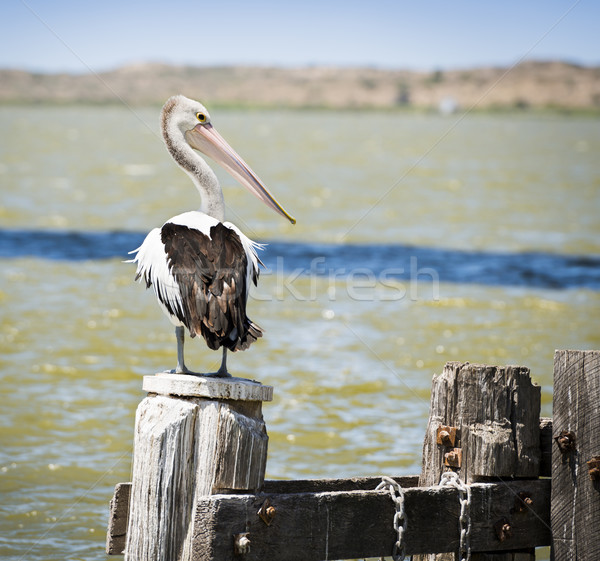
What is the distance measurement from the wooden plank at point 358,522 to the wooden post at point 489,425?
A: 44mm

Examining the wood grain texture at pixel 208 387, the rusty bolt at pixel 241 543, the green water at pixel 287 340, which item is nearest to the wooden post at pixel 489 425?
the wood grain texture at pixel 208 387

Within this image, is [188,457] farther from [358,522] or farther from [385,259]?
[385,259]

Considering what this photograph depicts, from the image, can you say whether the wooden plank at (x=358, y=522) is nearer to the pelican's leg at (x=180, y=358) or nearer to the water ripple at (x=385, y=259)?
the pelican's leg at (x=180, y=358)

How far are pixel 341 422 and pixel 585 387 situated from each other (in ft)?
13.0

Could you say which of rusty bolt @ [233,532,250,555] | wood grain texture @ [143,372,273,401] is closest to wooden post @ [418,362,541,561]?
wood grain texture @ [143,372,273,401]

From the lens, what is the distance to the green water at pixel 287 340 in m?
6.46

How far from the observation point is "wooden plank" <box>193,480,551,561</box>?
3.21m

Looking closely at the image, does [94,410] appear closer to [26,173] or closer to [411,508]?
[411,508]

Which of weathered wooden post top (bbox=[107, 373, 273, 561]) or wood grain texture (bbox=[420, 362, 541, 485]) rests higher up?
wood grain texture (bbox=[420, 362, 541, 485])

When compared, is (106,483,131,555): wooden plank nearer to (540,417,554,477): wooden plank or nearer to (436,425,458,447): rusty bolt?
(436,425,458,447): rusty bolt

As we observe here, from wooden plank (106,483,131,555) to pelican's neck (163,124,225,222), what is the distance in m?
1.36

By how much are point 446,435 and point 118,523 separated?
54.0 inches

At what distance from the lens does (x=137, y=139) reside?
5831 cm

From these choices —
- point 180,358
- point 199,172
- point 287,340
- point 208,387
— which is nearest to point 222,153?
point 199,172
